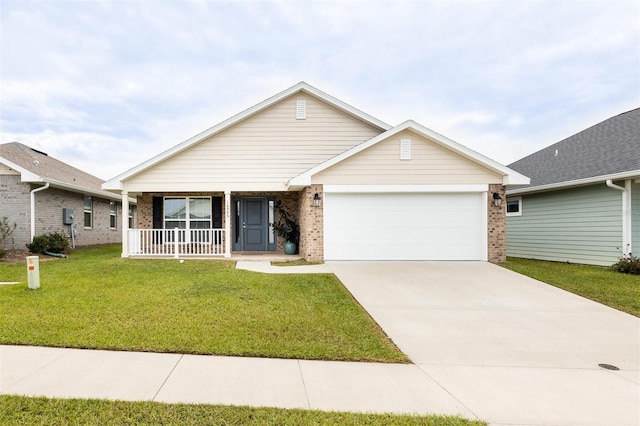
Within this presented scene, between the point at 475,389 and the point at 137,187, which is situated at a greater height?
the point at 137,187

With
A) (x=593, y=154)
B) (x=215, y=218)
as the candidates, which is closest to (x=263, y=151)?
(x=215, y=218)

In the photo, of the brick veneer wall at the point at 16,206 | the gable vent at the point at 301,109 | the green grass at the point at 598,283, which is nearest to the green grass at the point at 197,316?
the green grass at the point at 598,283

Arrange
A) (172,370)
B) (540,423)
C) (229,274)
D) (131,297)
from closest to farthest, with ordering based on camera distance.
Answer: (540,423) < (172,370) < (131,297) < (229,274)

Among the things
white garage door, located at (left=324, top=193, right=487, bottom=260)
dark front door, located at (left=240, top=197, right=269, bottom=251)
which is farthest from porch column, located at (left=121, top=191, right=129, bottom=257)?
white garage door, located at (left=324, top=193, right=487, bottom=260)

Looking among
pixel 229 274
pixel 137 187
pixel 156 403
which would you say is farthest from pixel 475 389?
pixel 137 187

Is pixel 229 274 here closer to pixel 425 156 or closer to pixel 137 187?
pixel 137 187

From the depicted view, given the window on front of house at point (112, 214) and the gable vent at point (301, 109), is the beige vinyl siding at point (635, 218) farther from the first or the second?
the window on front of house at point (112, 214)

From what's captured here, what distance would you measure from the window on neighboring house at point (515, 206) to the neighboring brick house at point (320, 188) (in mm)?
4529

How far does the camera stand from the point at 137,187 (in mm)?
12516

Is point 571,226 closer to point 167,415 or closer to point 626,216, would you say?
point 626,216

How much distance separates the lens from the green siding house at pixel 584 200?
10.7 metres

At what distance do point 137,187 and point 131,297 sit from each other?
728cm

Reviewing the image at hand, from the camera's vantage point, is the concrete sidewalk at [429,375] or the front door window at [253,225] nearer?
the concrete sidewalk at [429,375]

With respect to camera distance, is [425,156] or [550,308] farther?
[425,156]
